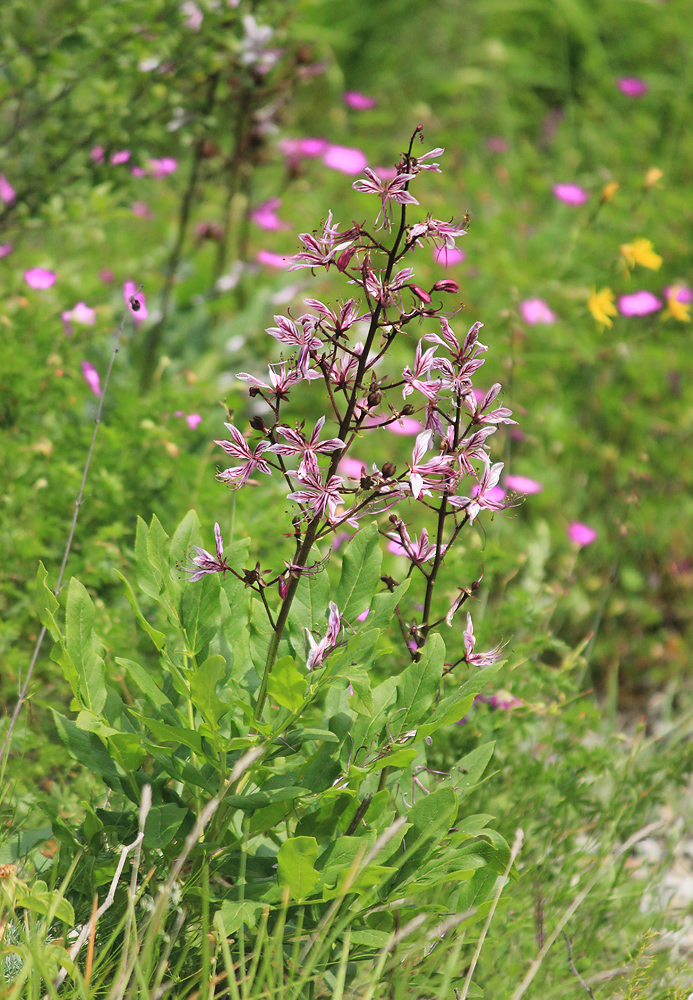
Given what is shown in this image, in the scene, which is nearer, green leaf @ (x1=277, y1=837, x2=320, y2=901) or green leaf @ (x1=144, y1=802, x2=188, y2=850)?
green leaf @ (x1=277, y1=837, x2=320, y2=901)

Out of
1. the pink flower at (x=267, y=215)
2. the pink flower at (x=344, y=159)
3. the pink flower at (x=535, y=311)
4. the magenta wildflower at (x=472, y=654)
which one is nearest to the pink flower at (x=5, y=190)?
the pink flower at (x=267, y=215)

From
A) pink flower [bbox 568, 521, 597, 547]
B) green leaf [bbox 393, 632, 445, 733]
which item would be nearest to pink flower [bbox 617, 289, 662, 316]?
pink flower [bbox 568, 521, 597, 547]

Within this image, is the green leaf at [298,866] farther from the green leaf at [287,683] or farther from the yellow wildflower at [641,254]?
the yellow wildflower at [641,254]

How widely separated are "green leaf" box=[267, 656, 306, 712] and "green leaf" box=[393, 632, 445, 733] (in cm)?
21

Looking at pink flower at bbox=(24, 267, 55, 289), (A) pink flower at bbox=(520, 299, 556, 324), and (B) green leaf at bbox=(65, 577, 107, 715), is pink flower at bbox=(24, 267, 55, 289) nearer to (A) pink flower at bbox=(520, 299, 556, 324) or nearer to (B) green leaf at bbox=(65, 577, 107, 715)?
(B) green leaf at bbox=(65, 577, 107, 715)

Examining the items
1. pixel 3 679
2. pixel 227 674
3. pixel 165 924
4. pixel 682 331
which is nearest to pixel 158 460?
pixel 3 679

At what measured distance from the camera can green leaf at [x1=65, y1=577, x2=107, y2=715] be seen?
4.39ft

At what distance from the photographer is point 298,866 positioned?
1239mm

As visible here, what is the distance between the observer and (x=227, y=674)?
1417 millimetres

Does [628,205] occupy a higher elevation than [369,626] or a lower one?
lower

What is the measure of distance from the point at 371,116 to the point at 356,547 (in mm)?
4106

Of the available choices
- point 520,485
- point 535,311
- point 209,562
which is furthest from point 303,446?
point 535,311

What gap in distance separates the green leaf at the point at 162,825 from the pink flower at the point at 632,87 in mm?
4775

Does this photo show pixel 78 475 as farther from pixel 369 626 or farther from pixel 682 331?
pixel 682 331
